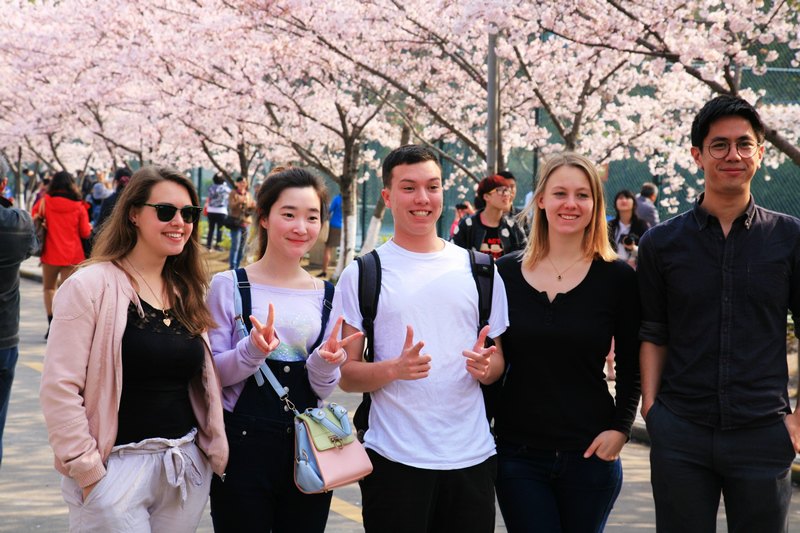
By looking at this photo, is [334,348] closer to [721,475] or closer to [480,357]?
[480,357]

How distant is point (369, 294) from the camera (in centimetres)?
357

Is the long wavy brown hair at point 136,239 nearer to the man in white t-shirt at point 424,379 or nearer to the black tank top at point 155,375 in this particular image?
the black tank top at point 155,375

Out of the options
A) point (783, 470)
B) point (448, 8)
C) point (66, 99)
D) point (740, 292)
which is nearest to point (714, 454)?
point (783, 470)

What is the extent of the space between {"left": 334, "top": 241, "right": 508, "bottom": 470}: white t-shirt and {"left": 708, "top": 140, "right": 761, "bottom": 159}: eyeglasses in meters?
0.85

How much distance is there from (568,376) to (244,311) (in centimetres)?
113

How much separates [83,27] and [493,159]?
37.5ft

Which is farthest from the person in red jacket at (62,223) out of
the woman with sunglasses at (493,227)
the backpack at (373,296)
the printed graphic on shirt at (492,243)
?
the backpack at (373,296)

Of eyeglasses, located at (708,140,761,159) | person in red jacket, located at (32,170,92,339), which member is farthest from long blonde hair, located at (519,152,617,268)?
person in red jacket, located at (32,170,92,339)

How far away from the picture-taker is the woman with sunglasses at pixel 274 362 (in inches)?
138

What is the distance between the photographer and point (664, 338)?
3531 millimetres

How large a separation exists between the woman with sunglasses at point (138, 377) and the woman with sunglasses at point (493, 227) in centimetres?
496

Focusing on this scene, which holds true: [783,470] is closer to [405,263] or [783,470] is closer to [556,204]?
[556,204]

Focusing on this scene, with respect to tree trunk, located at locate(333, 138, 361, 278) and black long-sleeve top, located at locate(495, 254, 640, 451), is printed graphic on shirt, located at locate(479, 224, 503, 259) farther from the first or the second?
tree trunk, located at locate(333, 138, 361, 278)

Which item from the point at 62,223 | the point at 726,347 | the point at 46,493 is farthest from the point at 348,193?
the point at 726,347
